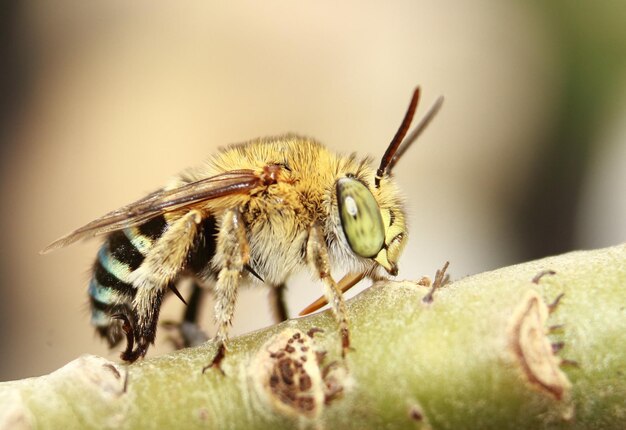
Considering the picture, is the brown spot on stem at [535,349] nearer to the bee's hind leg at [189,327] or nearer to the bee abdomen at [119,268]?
the bee's hind leg at [189,327]

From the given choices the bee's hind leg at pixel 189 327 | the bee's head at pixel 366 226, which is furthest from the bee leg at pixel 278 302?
the bee's head at pixel 366 226

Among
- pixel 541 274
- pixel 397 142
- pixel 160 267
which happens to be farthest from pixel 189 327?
pixel 541 274

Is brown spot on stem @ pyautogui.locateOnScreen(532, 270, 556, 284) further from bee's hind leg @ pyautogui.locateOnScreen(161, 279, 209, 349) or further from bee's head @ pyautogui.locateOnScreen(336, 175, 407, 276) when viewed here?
bee's hind leg @ pyautogui.locateOnScreen(161, 279, 209, 349)

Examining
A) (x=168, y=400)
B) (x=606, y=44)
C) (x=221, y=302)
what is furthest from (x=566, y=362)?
(x=606, y=44)

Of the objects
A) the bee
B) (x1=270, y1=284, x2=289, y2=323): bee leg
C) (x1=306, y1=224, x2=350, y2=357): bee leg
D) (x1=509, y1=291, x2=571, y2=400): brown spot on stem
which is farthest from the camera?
(x1=270, y1=284, x2=289, y2=323): bee leg

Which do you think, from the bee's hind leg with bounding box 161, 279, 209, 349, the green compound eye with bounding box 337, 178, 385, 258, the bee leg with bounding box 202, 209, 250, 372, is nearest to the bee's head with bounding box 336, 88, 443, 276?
the green compound eye with bounding box 337, 178, 385, 258

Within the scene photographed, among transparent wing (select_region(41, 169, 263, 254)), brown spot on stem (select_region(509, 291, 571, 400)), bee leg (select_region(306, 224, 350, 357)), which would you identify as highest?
transparent wing (select_region(41, 169, 263, 254))

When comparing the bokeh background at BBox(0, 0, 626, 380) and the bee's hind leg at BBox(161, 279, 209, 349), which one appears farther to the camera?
the bokeh background at BBox(0, 0, 626, 380)

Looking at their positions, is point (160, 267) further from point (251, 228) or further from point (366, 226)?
point (366, 226)
